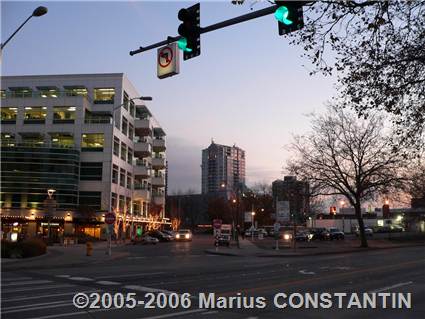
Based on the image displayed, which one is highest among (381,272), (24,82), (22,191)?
(24,82)

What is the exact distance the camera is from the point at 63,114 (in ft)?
231

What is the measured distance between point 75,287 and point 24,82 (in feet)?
222

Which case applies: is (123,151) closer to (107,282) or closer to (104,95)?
(104,95)

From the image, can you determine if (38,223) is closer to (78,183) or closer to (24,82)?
(78,183)

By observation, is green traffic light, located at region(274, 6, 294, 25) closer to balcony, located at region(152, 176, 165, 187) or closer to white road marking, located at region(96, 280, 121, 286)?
white road marking, located at region(96, 280, 121, 286)

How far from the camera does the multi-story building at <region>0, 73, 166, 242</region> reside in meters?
63.8

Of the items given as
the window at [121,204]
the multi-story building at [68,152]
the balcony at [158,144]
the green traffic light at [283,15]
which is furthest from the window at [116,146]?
the green traffic light at [283,15]

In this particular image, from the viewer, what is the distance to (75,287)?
14.9 meters

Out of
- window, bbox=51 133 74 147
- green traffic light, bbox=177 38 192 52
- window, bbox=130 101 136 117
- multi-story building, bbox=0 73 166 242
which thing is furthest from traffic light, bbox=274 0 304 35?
window, bbox=130 101 136 117

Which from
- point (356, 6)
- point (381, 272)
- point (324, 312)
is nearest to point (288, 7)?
point (356, 6)

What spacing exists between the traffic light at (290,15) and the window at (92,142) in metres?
61.5

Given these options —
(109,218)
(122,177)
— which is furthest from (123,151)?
(109,218)

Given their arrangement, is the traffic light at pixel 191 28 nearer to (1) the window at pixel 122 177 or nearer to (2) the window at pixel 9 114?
(1) the window at pixel 122 177

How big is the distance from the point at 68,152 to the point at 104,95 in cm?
1313
